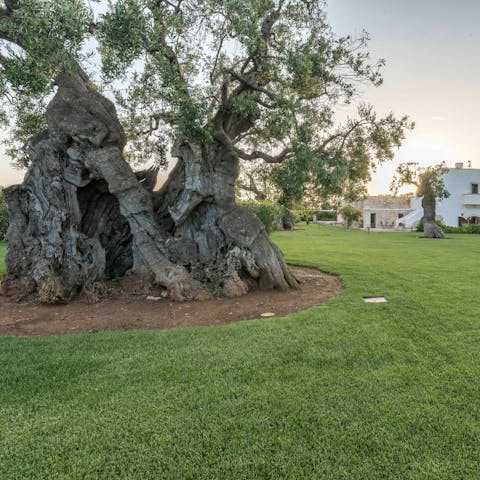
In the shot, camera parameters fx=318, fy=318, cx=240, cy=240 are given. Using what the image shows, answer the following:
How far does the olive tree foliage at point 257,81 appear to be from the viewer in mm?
6395

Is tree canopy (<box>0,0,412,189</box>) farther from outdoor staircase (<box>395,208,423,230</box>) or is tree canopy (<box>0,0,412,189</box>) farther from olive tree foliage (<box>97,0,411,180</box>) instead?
outdoor staircase (<box>395,208,423,230</box>)

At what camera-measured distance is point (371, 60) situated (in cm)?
843

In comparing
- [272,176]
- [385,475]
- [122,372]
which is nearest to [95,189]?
[272,176]

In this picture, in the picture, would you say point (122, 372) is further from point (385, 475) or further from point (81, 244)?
point (81, 244)

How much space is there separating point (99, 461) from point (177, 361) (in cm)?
176

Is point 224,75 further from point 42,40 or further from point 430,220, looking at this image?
point 430,220

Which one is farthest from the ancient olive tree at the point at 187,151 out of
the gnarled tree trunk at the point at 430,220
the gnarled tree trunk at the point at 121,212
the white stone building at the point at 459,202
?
the white stone building at the point at 459,202

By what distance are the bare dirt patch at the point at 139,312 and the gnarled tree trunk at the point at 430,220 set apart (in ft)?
83.1

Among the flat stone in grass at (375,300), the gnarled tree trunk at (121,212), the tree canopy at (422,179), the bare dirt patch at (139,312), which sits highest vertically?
the tree canopy at (422,179)

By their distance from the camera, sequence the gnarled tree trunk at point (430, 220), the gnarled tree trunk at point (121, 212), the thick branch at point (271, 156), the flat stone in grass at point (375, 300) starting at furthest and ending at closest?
1. the gnarled tree trunk at point (430, 220)
2. the thick branch at point (271, 156)
3. the gnarled tree trunk at point (121, 212)
4. the flat stone in grass at point (375, 300)

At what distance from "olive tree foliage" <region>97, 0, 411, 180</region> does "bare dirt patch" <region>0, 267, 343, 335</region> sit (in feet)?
10.2

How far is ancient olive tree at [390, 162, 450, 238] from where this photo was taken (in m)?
28.8

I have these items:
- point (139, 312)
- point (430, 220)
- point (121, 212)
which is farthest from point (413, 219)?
point (139, 312)

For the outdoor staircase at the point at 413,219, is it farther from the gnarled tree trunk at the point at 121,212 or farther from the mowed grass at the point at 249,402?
the mowed grass at the point at 249,402
